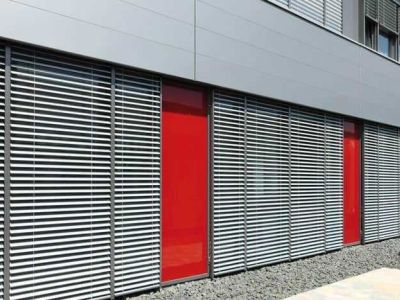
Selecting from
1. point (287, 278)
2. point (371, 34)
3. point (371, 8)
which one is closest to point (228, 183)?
point (287, 278)

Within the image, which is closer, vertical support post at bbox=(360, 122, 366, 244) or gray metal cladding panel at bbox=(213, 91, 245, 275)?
gray metal cladding panel at bbox=(213, 91, 245, 275)

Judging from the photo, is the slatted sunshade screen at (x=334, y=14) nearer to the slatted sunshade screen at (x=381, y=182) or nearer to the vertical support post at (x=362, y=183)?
the vertical support post at (x=362, y=183)

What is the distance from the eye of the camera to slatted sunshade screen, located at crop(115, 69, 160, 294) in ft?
23.6

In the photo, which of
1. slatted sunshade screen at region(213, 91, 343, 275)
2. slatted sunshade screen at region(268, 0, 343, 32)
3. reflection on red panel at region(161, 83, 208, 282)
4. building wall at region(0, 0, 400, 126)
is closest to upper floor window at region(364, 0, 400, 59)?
building wall at region(0, 0, 400, 126)

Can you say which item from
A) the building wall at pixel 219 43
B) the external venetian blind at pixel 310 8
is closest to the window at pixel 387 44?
the building wall at pixel 219 43

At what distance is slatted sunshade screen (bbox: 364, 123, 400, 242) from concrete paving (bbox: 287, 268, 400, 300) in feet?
14.3

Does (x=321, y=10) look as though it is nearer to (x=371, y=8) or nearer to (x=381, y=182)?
(x=371, y=8)

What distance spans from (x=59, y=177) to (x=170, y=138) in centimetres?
219

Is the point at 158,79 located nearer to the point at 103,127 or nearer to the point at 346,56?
the point at 103,127

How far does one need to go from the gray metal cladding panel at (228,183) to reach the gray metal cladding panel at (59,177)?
239 cm

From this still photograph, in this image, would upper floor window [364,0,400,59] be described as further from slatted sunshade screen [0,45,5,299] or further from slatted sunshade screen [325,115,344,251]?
slatted sunshade screen [0,45,5,299]

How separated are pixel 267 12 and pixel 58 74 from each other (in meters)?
4.85

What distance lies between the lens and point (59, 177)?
6.43 meters

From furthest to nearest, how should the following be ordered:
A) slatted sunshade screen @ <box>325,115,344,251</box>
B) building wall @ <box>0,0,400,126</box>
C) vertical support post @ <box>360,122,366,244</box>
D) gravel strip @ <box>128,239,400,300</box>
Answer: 1. vertical support post @ <box>360,122,366,244</box>
2. slatted sunshade screen @ <box>325,115,344,251</box>
3. gravel strip @ <box>128,239,400,300</box>
4. building wall @ <box>0,0,400,126</box>
